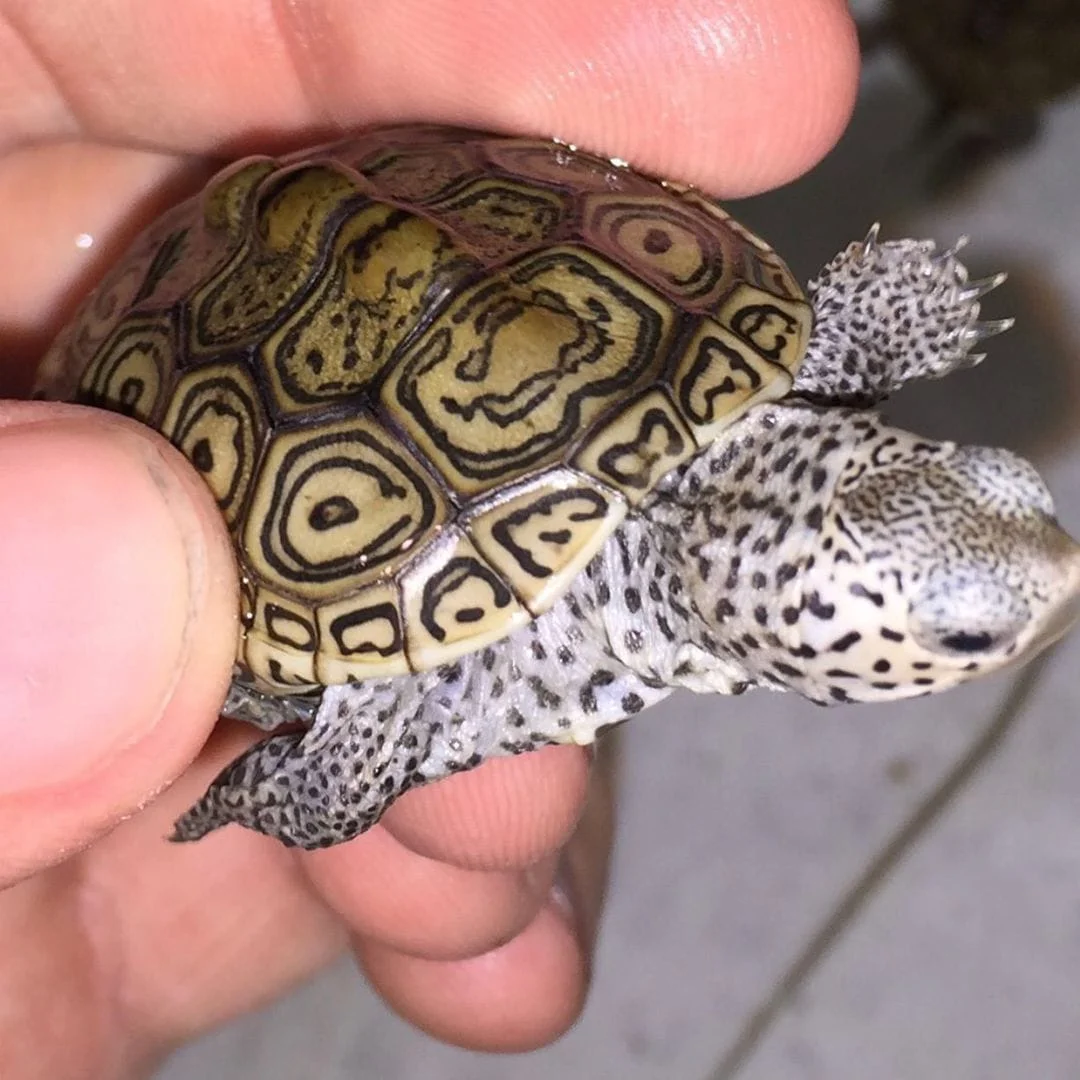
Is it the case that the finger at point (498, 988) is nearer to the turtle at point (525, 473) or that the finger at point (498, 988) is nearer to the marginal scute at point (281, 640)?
the turtle at point (525, 473)

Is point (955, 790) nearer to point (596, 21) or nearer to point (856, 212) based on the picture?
point (856, 212)

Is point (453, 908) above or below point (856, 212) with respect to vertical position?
below

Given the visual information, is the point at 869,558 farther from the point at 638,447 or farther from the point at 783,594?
the point at 638,447

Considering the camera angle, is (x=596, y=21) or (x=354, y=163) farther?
(x=596, y=21)

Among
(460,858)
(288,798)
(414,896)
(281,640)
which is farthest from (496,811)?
(281,640)

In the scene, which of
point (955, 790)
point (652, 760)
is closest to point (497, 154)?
point (652, 760)

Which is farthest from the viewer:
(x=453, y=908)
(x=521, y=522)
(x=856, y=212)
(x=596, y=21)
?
(x=856, y=212)

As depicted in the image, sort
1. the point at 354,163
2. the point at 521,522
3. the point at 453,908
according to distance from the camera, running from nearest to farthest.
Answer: the point at 521,522 → the point at 354,163 → the point at 453,908

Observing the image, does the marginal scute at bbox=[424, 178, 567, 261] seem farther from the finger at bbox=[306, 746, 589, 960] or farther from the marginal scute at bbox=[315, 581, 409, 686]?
the finger at bbox=[306, 746, 589, 960]
